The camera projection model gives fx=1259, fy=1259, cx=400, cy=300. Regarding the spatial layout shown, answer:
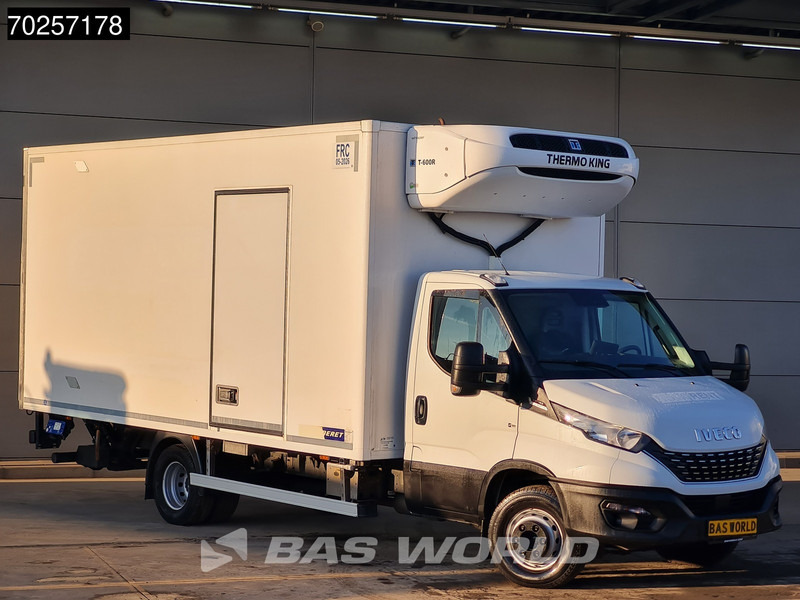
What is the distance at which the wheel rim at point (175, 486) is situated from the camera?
12117mm

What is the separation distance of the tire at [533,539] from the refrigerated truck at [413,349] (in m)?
0.02

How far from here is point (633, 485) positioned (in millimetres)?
8680

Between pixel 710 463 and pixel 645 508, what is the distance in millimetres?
617

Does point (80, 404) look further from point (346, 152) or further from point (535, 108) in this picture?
point (535, 108)

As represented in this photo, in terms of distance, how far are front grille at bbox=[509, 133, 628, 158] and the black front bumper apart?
2832 mm

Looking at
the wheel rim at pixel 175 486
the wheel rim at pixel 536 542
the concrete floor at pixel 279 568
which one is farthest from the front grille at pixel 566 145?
the wheel rim at pixel 175 486

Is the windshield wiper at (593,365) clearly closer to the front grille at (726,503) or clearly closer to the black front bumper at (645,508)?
the black front bumper at (645,508)

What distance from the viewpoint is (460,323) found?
979 centimetres

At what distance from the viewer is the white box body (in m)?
10.0

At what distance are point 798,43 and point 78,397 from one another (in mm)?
11628

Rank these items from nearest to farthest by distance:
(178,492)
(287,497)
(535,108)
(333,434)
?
(333,434) → (287,497) → (178,492) → (535,108)

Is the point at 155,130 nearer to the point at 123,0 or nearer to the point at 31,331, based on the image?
the point at 123,0

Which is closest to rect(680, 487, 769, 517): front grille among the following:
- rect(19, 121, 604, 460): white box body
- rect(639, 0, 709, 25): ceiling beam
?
rect(19, 121, 604, 460): white box body

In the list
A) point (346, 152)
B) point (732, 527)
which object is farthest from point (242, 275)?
point (732, 527)
